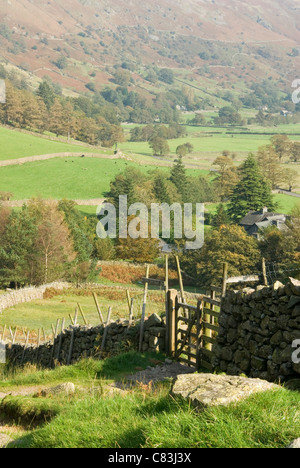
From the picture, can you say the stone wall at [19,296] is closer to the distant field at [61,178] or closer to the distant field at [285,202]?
the distant field at [61,178]

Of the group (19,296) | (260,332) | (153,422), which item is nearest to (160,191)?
(19,296)

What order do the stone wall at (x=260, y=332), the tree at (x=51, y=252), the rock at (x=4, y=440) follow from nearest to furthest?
the rock at (x=4, y=440) → the stone wall at (x=260, y=332) → the tree at (x=51, y=252)

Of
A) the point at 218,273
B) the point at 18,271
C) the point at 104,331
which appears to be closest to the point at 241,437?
the point at 104,331

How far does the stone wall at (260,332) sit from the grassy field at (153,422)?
2.21 m

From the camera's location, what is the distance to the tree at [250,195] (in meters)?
115

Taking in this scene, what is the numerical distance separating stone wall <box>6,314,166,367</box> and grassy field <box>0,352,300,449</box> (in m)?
5.64

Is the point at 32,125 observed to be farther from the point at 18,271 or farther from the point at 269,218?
the point at 18,271

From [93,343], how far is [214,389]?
1116 centimetres

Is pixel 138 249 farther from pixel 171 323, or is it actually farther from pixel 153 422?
pixel 153 422

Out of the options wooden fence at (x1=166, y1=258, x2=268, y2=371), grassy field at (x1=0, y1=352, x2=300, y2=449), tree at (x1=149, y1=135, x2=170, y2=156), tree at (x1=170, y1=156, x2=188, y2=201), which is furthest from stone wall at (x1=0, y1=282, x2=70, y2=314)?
tree at (x1=149, y1=135, x2=170, y2=156)

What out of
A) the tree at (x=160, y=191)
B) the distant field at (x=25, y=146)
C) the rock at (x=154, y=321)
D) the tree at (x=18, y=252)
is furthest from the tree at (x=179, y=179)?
the rock at (x=154, y=321)

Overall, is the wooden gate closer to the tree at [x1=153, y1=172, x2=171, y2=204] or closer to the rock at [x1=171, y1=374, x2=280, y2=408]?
the rock at [x1=171, y1=374, x2=280, y2=408]

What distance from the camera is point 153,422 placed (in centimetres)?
781

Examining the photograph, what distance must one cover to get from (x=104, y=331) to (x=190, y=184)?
116 meters
